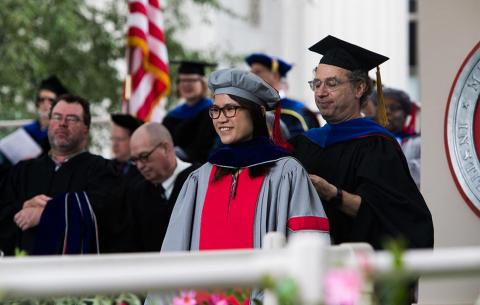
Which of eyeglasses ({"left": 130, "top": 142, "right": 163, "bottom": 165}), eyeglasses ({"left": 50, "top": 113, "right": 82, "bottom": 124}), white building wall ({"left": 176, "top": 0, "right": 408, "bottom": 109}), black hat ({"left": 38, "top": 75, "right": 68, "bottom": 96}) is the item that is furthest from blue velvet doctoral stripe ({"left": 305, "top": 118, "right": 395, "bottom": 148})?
white building wall ({"left": 176, "top": 0, "right": 408, "bottom": 109})

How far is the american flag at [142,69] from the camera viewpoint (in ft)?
40.8

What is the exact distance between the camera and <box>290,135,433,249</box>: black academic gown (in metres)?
6.31

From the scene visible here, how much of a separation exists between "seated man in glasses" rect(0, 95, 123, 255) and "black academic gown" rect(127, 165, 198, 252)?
0.12 meters

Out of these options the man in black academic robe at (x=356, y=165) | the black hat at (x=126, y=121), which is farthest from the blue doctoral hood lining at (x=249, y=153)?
the black hat at (x=126, y=121)

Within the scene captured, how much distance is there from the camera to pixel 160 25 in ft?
42.7

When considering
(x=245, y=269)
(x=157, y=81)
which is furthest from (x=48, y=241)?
(x=245, y=269)

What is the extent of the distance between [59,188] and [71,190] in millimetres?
90

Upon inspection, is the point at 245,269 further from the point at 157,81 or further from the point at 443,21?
the point at 157,81

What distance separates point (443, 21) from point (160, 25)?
20.5ft

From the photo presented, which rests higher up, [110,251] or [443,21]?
[443,21]

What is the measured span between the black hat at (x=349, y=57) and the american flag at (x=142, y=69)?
5842 mm

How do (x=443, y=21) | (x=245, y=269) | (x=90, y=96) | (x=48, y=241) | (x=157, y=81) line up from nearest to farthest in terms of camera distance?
(x=245, y=269)
(x=443, y=21)
(x=48, y=241)
(x=157, y=81)
(x=90, y=96)

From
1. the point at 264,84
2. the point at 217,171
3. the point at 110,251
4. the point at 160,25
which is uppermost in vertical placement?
the point at 160,25

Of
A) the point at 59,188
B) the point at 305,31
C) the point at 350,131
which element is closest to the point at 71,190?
the point at 59,188
